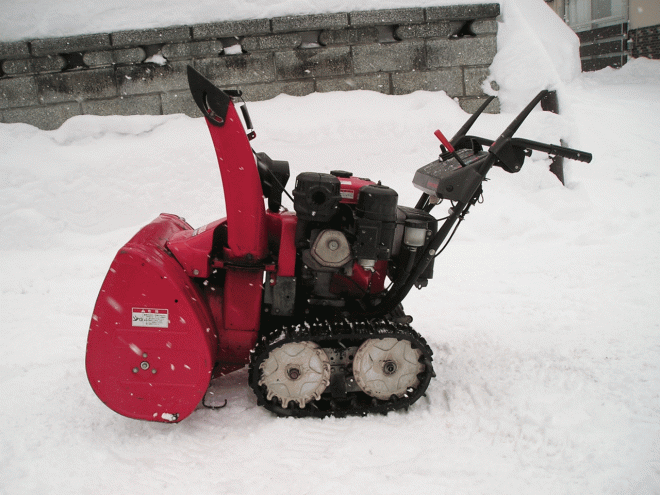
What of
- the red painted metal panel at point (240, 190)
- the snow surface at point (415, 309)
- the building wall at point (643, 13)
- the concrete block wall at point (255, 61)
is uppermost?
the building wall at point (643, 13)

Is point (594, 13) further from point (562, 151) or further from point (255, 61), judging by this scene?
point (562, 151)

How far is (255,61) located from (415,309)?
438 centimetres

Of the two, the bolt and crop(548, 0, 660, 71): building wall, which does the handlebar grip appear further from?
crop(548, 0, 660, 71): building wall

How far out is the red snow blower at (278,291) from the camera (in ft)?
9.16

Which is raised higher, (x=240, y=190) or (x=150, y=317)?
(x=240, y=190)

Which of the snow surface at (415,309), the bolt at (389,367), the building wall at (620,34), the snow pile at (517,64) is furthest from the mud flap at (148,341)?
the building wall at (620,34)

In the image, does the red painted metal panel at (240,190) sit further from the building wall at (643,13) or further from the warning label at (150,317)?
the building wall at (643,13)

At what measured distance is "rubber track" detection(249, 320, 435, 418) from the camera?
9.71 ft

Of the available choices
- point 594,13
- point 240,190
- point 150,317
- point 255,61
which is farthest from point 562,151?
point 594,13

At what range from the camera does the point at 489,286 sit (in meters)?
4.97

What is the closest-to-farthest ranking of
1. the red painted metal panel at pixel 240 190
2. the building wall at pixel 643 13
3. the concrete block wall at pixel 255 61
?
the red painted metal panel at pixel 240 190 < the concrete block wall at pixel 255 61 < the building wall at pixel 643 13

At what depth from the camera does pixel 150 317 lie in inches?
110

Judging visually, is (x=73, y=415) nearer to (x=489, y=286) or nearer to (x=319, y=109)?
(x=489, y=286)

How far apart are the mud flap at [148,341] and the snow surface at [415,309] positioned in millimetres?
227
